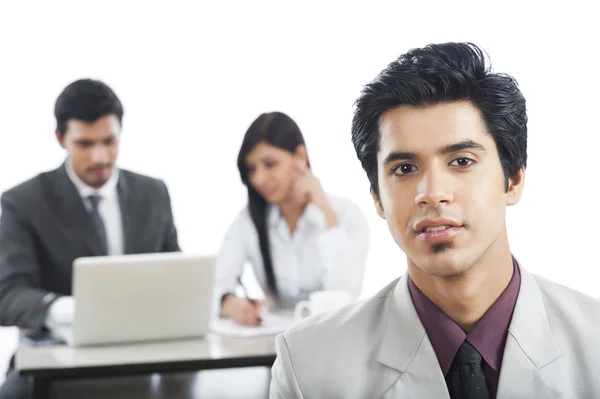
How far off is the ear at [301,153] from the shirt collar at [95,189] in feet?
2.74

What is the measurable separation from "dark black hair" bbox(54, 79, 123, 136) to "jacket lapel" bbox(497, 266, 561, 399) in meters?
2.81

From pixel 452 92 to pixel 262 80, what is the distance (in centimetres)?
353

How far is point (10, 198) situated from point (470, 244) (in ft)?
9.90

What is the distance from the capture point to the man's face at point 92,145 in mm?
3879

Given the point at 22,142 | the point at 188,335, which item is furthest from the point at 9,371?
the point at 22,142

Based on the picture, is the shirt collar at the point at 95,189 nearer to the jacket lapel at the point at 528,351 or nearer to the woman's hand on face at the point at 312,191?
the woman's hand on face at the point at 312,191

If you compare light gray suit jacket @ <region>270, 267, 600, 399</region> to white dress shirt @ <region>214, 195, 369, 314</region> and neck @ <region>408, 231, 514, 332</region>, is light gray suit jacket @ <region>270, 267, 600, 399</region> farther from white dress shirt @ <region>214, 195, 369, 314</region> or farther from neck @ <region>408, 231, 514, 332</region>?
white dress shirt @ <region>214, 195, 369, 314</region>

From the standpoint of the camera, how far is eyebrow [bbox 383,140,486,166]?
132 cm

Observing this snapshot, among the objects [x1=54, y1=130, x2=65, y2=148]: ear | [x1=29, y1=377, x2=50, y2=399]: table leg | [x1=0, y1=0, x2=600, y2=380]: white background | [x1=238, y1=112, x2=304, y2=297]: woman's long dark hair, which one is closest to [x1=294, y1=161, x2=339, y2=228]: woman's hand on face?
[x1=238, y1=112, x2=304, y2=297]: woman's long dark hair

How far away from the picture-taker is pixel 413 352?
1.39 meters

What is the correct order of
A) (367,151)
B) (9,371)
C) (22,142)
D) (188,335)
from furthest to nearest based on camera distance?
(22,142)
(9,371)
(188,335)
(367,151)

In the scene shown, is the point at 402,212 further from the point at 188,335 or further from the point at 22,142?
the point at 22,142

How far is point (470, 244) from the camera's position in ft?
4.29

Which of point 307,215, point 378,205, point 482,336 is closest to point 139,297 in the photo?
point 307,215
